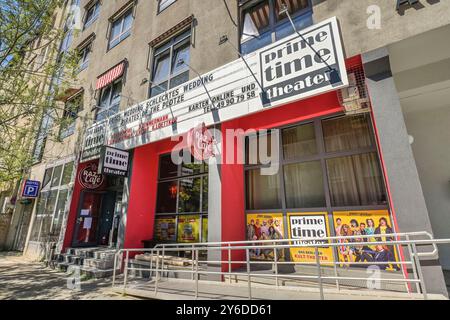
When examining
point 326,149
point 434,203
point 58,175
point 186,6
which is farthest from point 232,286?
point 58,175

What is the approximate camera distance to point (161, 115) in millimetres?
7695

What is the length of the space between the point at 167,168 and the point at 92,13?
1285cm

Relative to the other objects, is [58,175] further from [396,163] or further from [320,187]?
[396,163]

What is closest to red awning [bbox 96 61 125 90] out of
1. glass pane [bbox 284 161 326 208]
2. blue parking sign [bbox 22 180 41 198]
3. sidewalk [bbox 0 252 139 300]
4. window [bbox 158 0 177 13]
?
window [bbox 158 0 177 13]

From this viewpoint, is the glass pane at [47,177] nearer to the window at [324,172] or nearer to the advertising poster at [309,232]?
the window at [324,172]

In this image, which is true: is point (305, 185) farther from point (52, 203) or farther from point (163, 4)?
point (52, 203)

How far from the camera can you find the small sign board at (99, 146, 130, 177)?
25.9 feet

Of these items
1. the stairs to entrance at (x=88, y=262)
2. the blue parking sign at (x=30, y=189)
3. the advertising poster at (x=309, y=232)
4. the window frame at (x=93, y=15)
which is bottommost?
the stairs to entrance at (x=88, y=262)

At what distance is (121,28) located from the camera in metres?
12.0

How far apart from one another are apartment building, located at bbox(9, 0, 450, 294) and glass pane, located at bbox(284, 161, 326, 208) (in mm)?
26

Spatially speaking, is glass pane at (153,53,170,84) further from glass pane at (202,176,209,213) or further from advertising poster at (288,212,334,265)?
advertising poster at (288,212,334,265)

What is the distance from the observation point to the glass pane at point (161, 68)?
8.99 metres

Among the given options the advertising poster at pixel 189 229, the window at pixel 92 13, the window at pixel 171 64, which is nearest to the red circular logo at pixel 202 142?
the advertising poster at pixel 189 229

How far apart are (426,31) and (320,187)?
3.56 m
